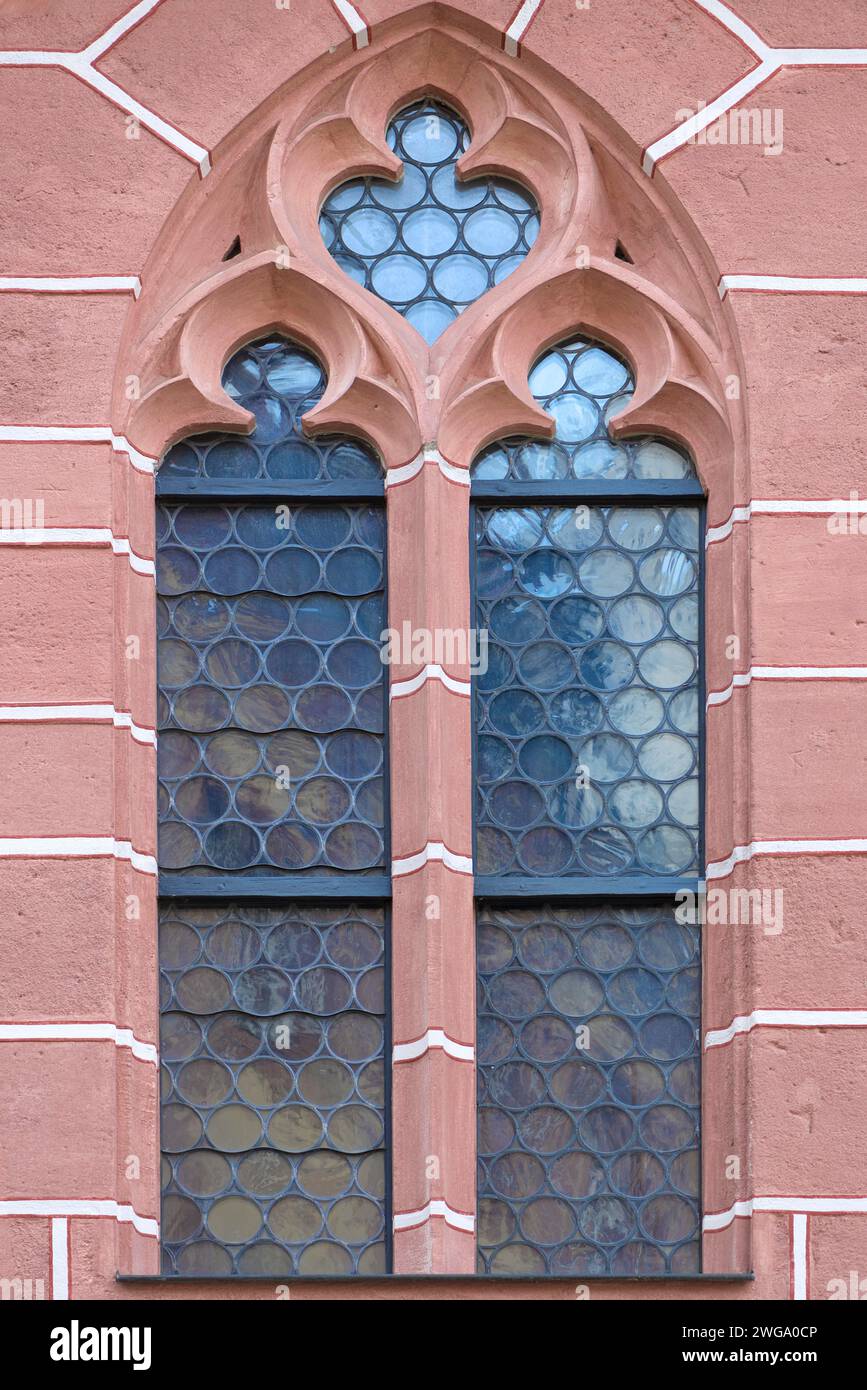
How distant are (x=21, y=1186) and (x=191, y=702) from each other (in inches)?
58.7

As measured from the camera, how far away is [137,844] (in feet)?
32.9

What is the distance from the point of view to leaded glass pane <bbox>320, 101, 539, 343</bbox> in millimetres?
10750

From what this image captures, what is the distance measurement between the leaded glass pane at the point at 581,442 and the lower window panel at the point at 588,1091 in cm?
128

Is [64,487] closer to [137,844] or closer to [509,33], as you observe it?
[137,844]

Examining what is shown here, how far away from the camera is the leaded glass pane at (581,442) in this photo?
10.6 metres

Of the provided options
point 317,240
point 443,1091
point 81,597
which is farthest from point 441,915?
point 317,240

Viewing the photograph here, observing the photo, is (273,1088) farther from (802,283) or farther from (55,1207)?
(802,283)

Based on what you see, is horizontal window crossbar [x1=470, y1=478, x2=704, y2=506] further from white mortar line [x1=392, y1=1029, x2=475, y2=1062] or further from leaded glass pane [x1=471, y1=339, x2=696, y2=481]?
white mortar line [x1=392, y1=1029, x2=475, y2=1062]

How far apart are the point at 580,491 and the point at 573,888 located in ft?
3.84

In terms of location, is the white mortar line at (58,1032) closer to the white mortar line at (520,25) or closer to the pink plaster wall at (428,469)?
the pink plaster wall at (428,469)

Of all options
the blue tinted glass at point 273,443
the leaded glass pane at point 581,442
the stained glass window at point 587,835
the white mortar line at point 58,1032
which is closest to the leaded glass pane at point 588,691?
the stained glass window at point 587,835

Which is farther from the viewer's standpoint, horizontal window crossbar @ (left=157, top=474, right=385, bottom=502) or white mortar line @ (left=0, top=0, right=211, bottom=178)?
white mortar line @ (left=0, top=0, right=211, bottom=178)

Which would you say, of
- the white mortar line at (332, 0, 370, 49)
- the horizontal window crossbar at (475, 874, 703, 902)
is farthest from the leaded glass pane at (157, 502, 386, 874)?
the white mortar line at (332, 0, 370, 49)

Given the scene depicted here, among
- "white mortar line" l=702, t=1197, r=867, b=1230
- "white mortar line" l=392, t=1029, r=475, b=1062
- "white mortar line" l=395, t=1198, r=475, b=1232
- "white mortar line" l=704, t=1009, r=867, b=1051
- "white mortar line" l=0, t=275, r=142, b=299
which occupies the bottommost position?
"white mortar line" l=395, t=1198, r=475, b=1232
